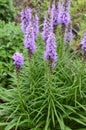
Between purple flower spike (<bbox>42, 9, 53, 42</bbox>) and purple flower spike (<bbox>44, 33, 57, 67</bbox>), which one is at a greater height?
purple flower spike (<bbox>42, 9, 53, 42</bbox>)

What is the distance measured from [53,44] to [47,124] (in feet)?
3.42

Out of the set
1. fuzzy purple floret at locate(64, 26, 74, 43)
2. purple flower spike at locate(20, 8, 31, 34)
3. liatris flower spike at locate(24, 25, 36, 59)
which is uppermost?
purple flower spike at locate(20, 8, 31, 34)

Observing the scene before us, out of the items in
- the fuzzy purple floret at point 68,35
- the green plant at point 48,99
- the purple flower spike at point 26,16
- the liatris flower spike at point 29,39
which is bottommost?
the green plant at point 48,99

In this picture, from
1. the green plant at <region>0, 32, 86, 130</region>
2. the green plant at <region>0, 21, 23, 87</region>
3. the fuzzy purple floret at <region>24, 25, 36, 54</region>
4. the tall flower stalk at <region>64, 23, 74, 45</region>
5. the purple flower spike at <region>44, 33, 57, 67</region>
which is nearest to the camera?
the purple flower spike at <region>44, 33, 57, 67</region>

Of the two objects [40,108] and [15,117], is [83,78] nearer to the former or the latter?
[40,108]

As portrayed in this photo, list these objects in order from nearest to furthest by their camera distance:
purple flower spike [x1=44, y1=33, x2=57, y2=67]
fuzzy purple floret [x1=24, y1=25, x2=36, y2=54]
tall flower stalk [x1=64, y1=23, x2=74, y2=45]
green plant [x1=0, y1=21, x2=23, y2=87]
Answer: purple flower spike [x1=44, y1=33, x2=57, y2=67] → fuzzy purple floret [x1=24, y1=25, x2=36, y2=54] → tall flower stalk [x1=64, y1=23, x2=74, y2=45] → green plant [x1=0, y1=21, x2=23, y2=87]

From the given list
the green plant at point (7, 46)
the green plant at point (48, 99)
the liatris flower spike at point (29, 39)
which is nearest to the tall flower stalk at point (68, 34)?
the green plant at point (48, 99)

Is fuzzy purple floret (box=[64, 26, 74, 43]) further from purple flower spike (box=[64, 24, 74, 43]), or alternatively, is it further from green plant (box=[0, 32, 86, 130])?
green plant (box=[0, 32, 86, 130])

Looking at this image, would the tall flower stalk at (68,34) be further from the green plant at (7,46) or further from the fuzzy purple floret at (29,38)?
the green plant at (7,46)

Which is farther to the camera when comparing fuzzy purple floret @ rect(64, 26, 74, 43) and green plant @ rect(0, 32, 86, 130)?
fuzzy purple floret @ rect(64, 26, 74, 43)

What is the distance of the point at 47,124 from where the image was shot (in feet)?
14.1

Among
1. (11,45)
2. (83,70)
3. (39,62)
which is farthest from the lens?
(11,45)

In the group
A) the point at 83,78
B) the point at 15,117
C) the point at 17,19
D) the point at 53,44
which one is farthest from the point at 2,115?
the point at 17,19

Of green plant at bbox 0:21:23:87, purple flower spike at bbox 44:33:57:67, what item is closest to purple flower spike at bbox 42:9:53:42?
purple flower spike at bbox 44:33:57:67
